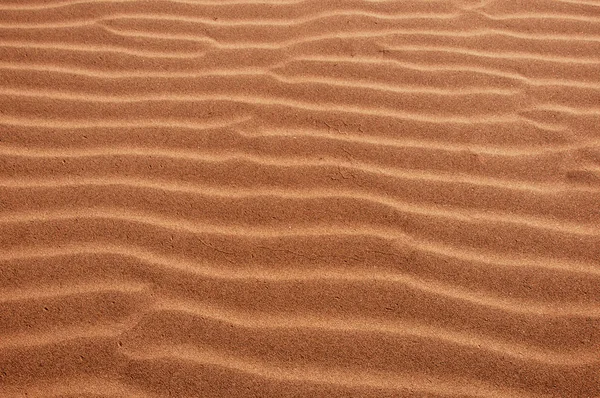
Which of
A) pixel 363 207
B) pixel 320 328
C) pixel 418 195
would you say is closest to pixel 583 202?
pixel 418 195

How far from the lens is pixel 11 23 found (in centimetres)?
267

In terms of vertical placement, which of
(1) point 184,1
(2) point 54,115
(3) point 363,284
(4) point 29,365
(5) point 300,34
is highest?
(1) point 184,1

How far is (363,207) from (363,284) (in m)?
0.32

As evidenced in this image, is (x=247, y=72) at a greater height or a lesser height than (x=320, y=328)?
greater

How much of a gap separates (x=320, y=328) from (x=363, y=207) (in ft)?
1.66

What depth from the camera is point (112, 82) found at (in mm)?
2426

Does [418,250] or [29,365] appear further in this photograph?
[418,250]

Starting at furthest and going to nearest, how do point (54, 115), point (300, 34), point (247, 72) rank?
1. point (300, 34)
2. point (247, 72)
3. point (54, 115)

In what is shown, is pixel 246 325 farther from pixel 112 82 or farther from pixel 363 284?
pixel 112 82

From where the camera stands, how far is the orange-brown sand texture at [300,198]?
5.50 feet

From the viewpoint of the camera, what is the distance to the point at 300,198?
204 cm

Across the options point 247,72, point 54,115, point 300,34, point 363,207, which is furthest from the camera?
point 300,34

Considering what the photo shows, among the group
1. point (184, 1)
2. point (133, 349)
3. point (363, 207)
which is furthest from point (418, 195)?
point (184, 1)

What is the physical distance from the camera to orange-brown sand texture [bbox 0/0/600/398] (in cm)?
168
